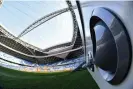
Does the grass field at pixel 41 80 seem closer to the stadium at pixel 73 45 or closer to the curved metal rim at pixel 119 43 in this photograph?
the stadium at pixel 73 45

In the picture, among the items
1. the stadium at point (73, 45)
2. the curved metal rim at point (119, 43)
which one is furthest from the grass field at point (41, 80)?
the curved metal rim at point (119, 43)

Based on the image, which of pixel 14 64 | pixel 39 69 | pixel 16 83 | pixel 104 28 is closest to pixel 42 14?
pixel 39 69

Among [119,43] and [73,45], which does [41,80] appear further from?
[119,43]

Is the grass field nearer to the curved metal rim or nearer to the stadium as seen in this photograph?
the stadium

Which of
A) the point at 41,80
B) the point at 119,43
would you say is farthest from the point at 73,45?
the point at 119,43

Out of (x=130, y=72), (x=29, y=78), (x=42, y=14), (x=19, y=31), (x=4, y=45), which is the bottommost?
(x=130, y=72)

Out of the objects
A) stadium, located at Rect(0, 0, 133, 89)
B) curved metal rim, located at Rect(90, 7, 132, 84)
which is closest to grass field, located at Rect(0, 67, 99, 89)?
stadium, located at Rect(0, 0, 133, 89)

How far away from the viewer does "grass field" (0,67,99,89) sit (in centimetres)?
119

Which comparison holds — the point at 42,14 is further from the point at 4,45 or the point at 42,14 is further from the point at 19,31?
the point at 4,45

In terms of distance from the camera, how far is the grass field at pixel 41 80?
1188 millimetres

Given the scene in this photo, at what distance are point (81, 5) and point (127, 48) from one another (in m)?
0.21

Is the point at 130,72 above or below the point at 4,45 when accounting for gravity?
below

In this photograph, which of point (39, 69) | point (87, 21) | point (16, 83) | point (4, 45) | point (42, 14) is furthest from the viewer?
point (4, 45)

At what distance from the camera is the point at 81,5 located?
0.58m
